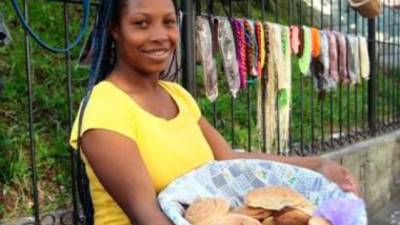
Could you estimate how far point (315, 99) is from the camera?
6648mm

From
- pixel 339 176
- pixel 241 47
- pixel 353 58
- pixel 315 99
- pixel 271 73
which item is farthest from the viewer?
pixel 315 99

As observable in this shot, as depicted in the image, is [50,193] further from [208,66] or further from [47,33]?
[47,33]

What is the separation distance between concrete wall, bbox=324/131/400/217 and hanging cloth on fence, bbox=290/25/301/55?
1117 mm

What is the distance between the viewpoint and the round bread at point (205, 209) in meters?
1.55

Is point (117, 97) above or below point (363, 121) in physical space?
above

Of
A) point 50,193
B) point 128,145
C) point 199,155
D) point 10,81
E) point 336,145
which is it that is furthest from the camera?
point 336,145

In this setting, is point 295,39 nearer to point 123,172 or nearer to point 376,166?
point 376,166

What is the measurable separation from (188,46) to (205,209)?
184 cm

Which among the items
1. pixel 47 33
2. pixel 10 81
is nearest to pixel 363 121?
pixel 47 33

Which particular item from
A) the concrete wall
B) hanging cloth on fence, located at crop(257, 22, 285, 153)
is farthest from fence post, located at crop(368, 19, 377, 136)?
hanging cloth on fence, located at crop(257, 22, 285, 153)

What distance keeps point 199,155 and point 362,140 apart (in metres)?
4.17

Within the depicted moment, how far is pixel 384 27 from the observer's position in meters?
6.93

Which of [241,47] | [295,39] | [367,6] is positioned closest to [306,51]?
[295,39]

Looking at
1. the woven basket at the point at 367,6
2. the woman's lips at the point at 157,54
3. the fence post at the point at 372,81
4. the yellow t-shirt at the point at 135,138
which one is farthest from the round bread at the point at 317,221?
the fence post at the point at 372,81
